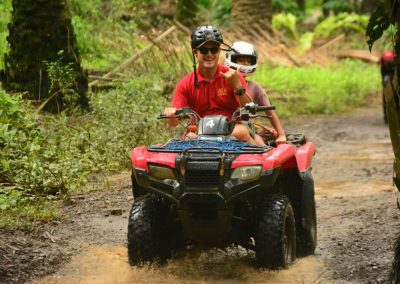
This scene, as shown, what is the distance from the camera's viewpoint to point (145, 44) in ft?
49.8

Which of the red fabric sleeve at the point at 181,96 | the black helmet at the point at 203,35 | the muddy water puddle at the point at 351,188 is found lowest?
the muddy water puddle at the point at 351,188

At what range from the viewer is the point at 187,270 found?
6164 mm

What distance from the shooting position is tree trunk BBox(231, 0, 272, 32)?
884 inches

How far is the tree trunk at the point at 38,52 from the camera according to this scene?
11.3 metres

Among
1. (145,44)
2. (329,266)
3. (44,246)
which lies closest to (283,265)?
(329,266)

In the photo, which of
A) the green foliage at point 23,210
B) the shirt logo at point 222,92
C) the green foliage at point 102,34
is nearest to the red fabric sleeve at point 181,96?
the shirt logo at point 222,92

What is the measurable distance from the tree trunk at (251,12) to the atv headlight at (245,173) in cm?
1683

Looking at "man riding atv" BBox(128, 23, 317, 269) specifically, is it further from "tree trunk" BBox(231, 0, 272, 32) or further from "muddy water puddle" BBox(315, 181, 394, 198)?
"tree trunk" BBox(231, 0, 272, 32)

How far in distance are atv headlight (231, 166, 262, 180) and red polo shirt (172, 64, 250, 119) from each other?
3.98ft

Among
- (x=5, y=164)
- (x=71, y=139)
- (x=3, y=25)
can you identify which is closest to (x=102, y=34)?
(x=3, y=25)

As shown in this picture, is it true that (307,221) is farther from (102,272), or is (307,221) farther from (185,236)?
(102,272)

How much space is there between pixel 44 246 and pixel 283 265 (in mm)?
1958

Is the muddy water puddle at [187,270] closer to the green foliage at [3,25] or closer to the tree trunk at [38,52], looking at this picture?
the tree trunk at [38,52]

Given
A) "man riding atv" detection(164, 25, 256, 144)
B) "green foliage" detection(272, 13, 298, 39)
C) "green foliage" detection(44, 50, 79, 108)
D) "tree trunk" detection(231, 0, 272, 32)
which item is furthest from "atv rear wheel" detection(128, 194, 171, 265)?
"green foliage" detection(272, 13, 298, 39)
